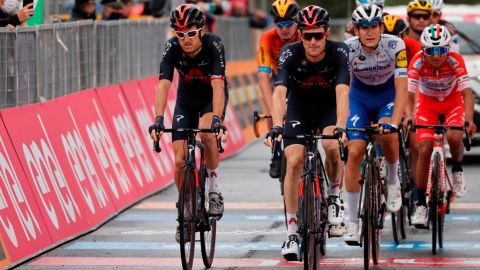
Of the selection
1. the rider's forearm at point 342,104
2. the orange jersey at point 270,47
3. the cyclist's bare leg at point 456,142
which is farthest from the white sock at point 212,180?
the orange jersey at point 270,47

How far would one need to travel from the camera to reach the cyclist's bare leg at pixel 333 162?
1316 cm

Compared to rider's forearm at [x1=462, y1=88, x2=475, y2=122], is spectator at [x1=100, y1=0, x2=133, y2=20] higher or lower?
lower

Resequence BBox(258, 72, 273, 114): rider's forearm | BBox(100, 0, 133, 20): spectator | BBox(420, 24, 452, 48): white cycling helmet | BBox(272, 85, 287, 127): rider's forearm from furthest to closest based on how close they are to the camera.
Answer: BBox(100, 0, 133, 20): spectator < BBox(258, 72, 273, 114): rider's forearm < BBox(420, 24, 452, 48): white cycling helmet < BBox(272, 85, 287, 127): rider's forearm

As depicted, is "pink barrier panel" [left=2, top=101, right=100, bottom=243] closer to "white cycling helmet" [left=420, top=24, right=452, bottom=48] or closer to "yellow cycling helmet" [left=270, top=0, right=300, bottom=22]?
"yellow cycling helmet" [left=270, top=0, right=300, bottom=22]

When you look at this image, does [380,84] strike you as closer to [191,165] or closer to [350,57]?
[350,57]

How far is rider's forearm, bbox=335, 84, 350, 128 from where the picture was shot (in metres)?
12.5

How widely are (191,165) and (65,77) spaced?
4848 mm

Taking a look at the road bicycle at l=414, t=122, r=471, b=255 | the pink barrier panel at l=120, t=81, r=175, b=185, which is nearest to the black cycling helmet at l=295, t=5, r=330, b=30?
the road bicycle at l=414, t=122, r=471, b=255

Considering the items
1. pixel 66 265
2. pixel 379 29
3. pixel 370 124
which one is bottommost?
pixel 66 265

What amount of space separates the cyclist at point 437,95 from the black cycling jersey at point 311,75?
200cm

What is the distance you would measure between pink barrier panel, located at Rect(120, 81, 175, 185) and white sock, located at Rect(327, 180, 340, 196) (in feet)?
20.6

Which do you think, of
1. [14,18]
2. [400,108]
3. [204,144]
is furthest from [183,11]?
[14,18]

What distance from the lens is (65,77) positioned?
57.0 feet

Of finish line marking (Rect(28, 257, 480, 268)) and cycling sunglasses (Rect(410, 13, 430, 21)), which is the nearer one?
finish line marking (Rect(28, 257, 480, 268))
